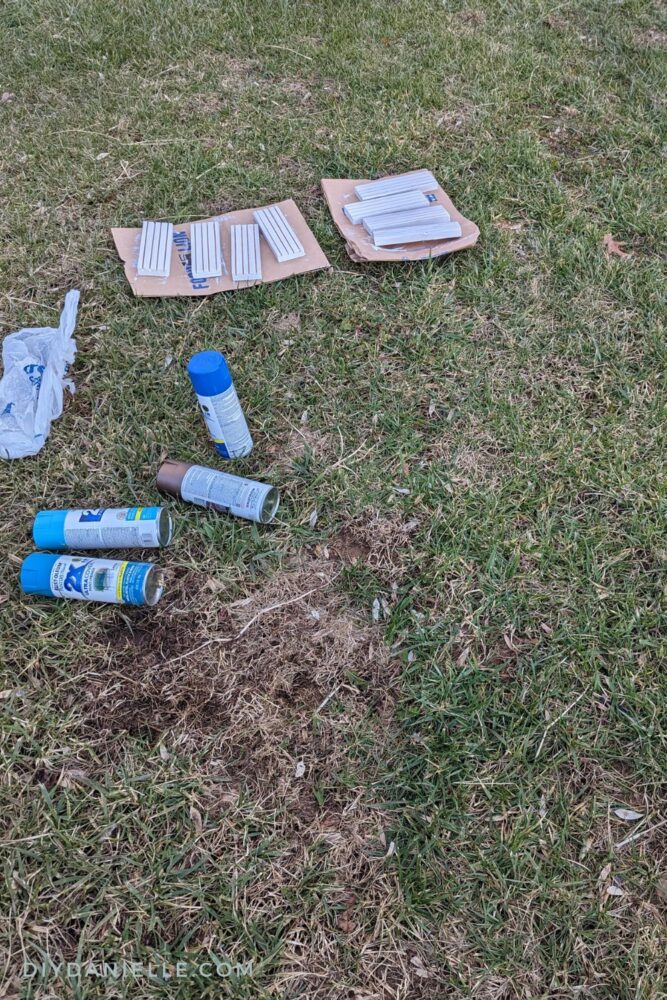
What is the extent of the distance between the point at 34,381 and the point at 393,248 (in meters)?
1.50

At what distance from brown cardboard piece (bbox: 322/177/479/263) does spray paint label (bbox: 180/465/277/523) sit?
1.25m

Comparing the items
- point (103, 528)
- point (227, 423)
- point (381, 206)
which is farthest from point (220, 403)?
point (381, 206)

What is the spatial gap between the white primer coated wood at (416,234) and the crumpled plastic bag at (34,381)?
1.23m

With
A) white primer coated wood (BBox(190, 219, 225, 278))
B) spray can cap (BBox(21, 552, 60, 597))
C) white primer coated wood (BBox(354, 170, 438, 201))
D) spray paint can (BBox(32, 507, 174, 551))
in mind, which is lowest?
spray can cap (BBox(21, 552, 60, 597))

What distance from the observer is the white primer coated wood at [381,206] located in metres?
2.92

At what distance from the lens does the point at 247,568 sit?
6.67 feet

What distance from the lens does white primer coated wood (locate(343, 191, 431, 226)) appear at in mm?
2920

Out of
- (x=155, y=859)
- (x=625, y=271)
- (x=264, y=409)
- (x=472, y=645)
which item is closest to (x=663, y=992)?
(x=472, y=645)

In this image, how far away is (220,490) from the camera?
6.77ft

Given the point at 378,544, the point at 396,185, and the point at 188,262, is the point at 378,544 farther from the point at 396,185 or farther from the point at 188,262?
the point at 396,185

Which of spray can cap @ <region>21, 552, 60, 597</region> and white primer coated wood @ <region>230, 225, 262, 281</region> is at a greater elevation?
white primer coated wood @ <region>230, 225, 262, 281</region>

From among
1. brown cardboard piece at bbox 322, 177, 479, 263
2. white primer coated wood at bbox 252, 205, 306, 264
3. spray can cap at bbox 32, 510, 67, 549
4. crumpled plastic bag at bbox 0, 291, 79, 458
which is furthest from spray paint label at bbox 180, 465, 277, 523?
brown cardboard piece at bbox 322, 177, 479, 263

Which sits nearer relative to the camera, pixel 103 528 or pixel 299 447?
pixel 103 528

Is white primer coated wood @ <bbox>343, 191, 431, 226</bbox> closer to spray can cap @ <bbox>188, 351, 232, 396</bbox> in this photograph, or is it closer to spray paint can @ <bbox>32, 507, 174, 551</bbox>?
spray can cap @ <bbox>188, 351, 232, 396</bbox>
